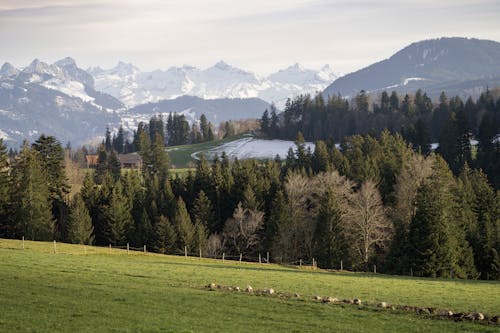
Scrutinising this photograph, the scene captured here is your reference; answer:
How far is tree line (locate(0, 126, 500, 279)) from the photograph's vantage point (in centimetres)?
7325

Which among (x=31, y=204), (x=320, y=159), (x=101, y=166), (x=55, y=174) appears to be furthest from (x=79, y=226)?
(x=101, y=166)

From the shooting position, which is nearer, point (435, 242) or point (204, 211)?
point (435, 242)

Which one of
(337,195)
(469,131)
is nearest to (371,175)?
(337,195)

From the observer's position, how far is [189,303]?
98.1 ft

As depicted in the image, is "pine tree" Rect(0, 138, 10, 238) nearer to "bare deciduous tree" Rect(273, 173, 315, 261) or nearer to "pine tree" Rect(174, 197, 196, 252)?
"pine tree" Rect(174, 197, 196, 252)

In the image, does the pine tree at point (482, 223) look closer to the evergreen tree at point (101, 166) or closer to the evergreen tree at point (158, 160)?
the evergreen tree at point (158, 160)

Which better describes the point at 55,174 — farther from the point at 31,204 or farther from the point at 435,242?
the point at 435,242

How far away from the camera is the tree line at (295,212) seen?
73250mm

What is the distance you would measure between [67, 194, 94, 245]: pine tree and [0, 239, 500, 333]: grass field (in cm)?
4996

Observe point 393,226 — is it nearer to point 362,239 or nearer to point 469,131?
point 362,239

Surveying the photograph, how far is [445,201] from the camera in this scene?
2918 inches

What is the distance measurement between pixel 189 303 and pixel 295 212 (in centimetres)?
6586

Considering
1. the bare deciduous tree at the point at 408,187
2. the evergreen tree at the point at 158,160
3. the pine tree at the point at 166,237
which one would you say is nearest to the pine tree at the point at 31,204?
the pine tree at the point at 166,237

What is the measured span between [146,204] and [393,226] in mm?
46155
